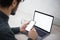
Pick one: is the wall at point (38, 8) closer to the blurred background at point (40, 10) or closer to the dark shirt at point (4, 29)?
the blurred background at point (40, 10)

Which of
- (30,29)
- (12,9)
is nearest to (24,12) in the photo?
(30,29)

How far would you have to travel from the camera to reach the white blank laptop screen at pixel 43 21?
143cm

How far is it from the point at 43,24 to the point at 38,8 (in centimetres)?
29

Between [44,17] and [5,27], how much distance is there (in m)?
0.63

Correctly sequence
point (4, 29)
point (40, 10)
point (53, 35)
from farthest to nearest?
point (40, 10) < point (53, 35) < point (4, 29)

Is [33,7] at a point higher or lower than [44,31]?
higher

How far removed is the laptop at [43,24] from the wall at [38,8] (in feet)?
0.52

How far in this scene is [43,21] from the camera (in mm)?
1483

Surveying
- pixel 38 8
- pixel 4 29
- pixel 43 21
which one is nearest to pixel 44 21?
pixel 43 21

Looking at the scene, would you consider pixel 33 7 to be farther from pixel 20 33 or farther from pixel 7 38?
pixel 7 38

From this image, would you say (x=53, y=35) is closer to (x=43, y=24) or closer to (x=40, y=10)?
(x=43, y=24)

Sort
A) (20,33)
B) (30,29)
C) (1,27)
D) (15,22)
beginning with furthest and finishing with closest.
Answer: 1. (15,22)
2. (20,33)
3. (30,29)
4. (1,27)

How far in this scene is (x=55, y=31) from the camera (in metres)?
1.52

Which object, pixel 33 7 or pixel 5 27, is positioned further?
pixel 33 7
